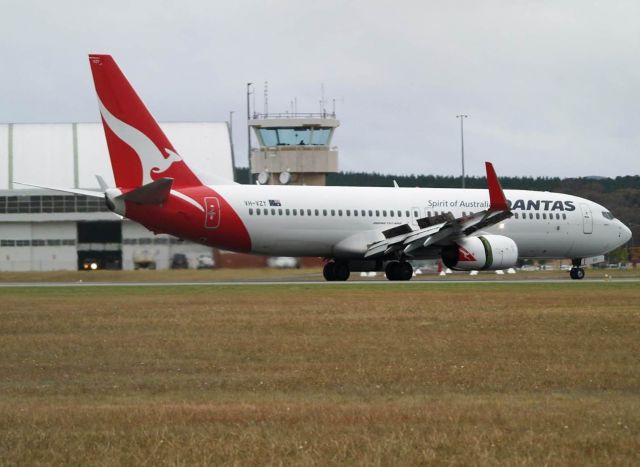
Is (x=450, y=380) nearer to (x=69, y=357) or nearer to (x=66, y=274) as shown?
(x=69, y=357)

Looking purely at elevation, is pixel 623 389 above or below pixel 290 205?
below

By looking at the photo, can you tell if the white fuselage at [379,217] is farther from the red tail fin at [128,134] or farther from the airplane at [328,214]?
the red tail fin at [128,134]

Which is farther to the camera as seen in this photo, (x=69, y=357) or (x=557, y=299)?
(x=557, y=299)

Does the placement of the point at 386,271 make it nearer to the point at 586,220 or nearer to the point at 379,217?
the point at 379,217

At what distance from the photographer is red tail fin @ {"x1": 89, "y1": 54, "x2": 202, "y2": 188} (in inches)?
1492

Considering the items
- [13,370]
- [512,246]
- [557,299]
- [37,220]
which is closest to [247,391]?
[13,370]

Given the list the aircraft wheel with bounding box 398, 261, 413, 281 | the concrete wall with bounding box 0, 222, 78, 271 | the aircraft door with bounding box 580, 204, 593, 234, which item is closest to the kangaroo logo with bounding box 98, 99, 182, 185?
the aircraft wheel with bounding box 398, 261, 413, 281

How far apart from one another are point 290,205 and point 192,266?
318 inches

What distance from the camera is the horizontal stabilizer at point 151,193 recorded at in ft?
121

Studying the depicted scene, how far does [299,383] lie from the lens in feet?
46.5

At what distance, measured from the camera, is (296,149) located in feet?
211

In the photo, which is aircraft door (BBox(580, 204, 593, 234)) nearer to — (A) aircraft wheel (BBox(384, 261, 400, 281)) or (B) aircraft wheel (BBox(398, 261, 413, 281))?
(B) aircraft wheel (BBox(398, 261, 413, 281))

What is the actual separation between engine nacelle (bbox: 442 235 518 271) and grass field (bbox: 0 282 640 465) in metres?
14.4

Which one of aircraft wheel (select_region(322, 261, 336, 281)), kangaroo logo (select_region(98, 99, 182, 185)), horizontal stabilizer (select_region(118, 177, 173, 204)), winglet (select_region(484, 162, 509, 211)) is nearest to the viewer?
horizontal stabilizer (select_region(118, 177, 173, 204))
